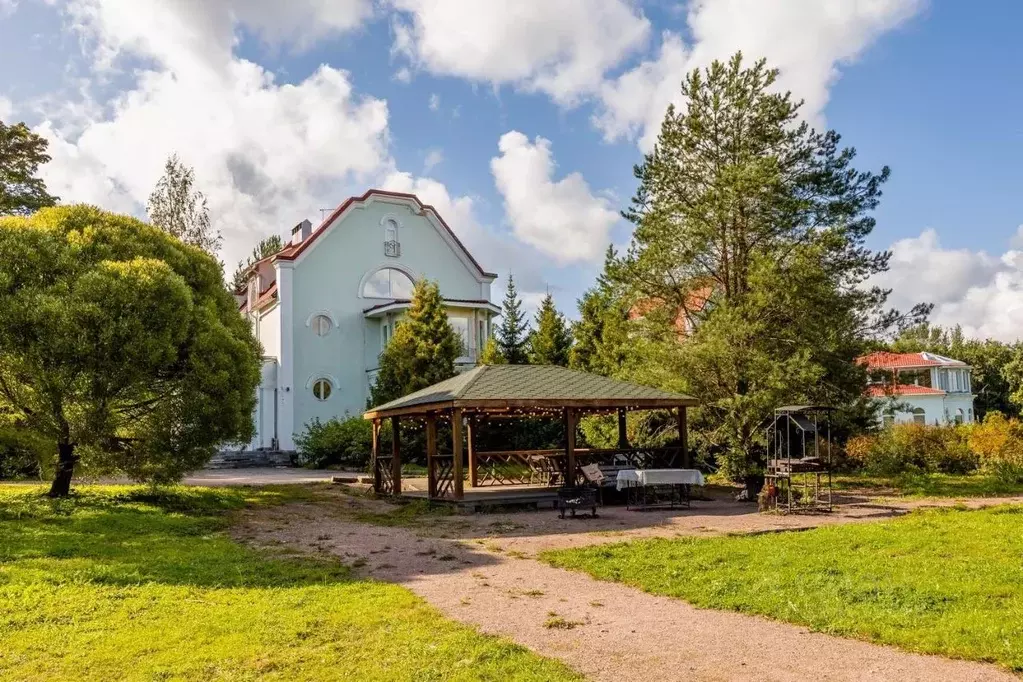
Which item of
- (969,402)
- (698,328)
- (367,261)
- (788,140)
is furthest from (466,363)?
(969,402)

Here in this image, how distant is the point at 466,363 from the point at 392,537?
73.4ft

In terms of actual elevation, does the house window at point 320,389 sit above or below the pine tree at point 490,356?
below

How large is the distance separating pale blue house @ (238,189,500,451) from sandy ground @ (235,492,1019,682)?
65.3ft

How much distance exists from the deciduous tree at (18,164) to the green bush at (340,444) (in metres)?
14.0

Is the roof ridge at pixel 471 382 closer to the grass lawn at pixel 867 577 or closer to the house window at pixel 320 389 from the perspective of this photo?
the grass lawn at pixel 867 577

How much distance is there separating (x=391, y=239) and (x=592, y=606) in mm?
30394

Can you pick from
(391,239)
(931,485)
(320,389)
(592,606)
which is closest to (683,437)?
(931,485)

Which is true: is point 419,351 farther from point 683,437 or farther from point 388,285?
point 683,437

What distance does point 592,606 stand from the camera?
7.69m

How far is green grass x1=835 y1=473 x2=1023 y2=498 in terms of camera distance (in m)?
18.3

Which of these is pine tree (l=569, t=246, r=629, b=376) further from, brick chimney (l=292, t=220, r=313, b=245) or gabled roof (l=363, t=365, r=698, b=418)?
brick chimney (l=292, t=220, r=313, b=245)

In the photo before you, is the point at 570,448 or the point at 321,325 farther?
the point at 321,325

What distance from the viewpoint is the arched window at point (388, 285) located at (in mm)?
36156

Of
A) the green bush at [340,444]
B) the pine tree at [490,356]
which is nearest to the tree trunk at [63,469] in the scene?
the green bush at [340,444]
